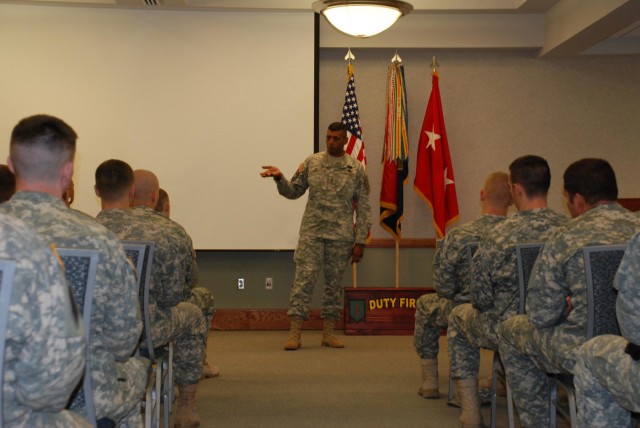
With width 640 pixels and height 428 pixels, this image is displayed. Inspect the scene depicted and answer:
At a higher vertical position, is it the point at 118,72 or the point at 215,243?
the point at 118,72

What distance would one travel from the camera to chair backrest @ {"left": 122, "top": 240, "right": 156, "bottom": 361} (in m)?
3.03

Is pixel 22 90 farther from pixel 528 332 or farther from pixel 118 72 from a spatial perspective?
pixel 528 332

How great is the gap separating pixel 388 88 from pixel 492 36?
3.57ft

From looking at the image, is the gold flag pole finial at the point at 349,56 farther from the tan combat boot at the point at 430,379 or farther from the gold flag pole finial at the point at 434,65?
the tan combat boot at the point at 430,379

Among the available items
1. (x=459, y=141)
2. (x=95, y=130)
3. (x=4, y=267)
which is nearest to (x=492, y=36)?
(x=459, y=141)

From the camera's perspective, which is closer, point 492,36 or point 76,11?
point 76,11

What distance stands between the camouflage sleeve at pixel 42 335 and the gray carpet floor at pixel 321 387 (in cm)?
261

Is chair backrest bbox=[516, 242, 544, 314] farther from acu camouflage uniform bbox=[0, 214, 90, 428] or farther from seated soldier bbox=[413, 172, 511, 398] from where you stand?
acu camouflage uniform bbox=[0, 214, 90, 428]

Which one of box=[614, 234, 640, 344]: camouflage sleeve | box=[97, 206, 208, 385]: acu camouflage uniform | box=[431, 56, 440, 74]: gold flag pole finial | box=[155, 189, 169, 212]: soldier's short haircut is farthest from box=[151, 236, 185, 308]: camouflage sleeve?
box=[431, 56, 440, 74]: gold flag pole finial

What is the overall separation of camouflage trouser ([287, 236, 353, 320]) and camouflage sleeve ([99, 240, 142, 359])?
4.42 meters

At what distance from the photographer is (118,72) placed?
743 cm

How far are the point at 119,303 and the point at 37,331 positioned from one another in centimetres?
60

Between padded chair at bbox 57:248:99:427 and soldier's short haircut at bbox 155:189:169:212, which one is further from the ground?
soldier's short haircut at bbox 155:189:169:212

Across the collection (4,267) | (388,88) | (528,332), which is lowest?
(528,332)
